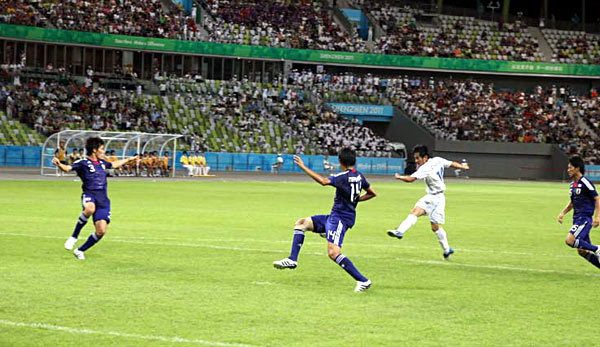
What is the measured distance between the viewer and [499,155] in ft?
251

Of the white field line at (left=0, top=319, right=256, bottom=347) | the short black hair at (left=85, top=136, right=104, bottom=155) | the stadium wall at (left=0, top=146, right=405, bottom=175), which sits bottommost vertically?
the stadium wall at (left=0, top=146, right=405, bottom=175)

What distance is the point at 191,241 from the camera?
1858cm

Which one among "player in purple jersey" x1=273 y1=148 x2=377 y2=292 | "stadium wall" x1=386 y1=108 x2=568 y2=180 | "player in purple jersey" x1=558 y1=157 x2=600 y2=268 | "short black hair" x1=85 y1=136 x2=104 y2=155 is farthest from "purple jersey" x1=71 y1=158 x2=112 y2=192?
"stadium wall" x1=386 y1=108 x2=568 y2=180

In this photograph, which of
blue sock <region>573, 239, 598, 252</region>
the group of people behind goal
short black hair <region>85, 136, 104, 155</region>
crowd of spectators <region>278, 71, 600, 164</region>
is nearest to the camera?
blue sock <region>573, 239, 598, 252</region>

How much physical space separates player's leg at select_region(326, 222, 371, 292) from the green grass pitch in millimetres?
258

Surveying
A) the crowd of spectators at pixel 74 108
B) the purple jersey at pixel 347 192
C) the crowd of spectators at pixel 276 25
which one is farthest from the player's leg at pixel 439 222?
the crowd of spectators at pixel 276 25

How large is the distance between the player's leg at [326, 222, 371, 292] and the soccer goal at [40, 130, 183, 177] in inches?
1468

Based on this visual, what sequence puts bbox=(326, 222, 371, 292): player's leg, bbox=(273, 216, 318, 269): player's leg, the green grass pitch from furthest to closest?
bbox=(273, 216, 318, 269): player's leg
bbox=(326, 222, 371, 292): player's leg
the green grass pitch

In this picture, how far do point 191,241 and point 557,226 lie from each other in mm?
12777

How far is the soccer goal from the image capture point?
159 ft

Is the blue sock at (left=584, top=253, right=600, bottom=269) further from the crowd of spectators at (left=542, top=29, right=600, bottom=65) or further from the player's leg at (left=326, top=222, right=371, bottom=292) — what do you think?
the crowd of spectators at (left=542, top=29, right=600, bottom=65)

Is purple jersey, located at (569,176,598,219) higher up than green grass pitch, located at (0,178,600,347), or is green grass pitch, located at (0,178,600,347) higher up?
purple jersey, located at (569,176,598,219)

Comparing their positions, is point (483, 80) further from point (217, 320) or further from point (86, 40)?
point (217, 320)

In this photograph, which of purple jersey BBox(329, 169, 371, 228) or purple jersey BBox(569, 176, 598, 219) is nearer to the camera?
purple jersey BBox(329, 169, 371, 228)
